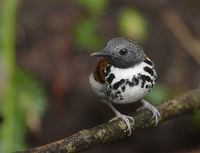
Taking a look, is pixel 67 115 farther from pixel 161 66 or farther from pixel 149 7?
pixel 149 7

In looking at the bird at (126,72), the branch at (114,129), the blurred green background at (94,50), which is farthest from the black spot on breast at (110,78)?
the blurred green background at (94,50)

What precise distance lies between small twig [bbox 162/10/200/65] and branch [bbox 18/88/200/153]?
2147 millimetres

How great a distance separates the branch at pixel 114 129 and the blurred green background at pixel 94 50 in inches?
59.2

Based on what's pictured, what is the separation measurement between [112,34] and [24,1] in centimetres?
115

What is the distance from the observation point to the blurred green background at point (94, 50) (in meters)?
5.86

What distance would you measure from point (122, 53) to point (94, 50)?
7.91 ft

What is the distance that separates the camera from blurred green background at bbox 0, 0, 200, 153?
5.86 meters

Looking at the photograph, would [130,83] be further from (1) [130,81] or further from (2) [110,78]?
(2) [110,78]

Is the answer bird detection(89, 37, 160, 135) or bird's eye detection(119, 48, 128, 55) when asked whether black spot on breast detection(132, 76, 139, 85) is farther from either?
bird's eye detection(119, 48, 128, 55)

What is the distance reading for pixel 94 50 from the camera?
5.77 m

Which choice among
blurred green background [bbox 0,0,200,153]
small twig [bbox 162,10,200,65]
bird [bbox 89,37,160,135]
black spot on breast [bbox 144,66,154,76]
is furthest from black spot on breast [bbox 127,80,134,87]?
small twig [bbox 162,10,200,65]

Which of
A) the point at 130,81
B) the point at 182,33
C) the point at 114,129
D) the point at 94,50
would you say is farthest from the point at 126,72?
the point at 182,33

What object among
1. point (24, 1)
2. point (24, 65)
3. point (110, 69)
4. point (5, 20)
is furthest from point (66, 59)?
point (110, 69)

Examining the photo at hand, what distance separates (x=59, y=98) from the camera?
19.6 feet
